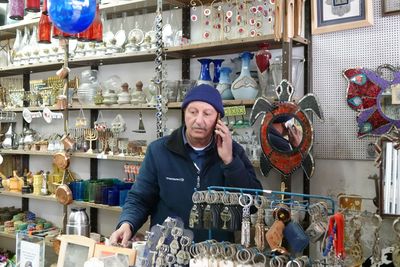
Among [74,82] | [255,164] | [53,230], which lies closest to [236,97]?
[255,164]

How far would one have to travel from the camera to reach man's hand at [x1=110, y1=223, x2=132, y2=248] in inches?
65.7

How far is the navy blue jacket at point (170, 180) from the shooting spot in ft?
6.70

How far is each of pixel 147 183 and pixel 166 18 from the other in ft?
5.69

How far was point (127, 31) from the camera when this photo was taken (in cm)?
366

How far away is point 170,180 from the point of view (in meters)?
2.10

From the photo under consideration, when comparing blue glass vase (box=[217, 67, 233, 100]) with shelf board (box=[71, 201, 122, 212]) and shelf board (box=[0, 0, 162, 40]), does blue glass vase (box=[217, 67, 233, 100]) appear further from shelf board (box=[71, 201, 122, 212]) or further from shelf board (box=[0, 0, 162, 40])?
shelf board (box=[71, 201, 122, 212])

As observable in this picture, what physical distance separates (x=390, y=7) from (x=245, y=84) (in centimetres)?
92

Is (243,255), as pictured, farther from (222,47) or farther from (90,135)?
(90,135)

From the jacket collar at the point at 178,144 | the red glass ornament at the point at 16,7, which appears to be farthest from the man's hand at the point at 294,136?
the red glass ornament at the point at 16,7

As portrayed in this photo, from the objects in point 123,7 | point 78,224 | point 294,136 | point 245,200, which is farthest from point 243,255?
point 123,7

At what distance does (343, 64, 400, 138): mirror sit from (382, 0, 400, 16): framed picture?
31cm

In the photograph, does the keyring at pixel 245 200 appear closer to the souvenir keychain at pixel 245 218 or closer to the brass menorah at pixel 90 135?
the souvenir keychain at pixel 245 218

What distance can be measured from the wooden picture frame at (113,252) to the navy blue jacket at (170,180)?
0.48m

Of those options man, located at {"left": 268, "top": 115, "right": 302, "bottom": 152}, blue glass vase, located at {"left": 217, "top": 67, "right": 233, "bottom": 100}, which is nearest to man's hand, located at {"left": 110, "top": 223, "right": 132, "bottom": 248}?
man, located at {"left": 268, "top": 115, "right": 302, "bottom": 152}
